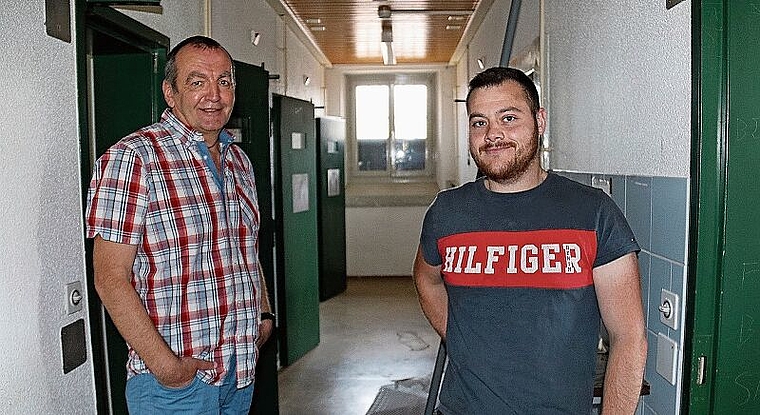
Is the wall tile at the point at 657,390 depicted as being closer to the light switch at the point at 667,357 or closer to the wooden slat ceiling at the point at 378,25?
the light switch at the point at 667,357

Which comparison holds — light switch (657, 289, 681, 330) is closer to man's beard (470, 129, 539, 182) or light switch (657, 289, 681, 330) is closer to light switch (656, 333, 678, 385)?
light switch (656, 333, 678, 385)

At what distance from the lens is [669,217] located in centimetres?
191

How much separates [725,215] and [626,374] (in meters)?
0.45

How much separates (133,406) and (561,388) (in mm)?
1089

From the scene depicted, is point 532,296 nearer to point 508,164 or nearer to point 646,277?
point 508,164

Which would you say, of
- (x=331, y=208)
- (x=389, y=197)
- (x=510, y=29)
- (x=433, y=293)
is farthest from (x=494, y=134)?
(x=389, y=197)

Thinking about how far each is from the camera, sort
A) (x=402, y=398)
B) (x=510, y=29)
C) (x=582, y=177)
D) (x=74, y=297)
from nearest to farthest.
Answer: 1. (x=74, y=297)
2. (x=582, y=177)
3. (x=510, y=29)
4. (x=402, y=398)

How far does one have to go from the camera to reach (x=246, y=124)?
3723 millimetres

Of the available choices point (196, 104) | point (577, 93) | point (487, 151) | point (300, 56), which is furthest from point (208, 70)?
point (300, 56)

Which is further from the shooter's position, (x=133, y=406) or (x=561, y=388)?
(x=133, y=406)

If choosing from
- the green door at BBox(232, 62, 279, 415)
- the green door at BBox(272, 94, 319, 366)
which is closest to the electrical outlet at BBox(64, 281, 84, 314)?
the green door at BBox(232, 62, 279, 415)

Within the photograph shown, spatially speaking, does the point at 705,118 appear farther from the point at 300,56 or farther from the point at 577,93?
the point at 300,56

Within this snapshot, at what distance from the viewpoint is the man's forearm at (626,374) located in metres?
1.57

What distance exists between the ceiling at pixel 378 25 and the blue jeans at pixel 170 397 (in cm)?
394
